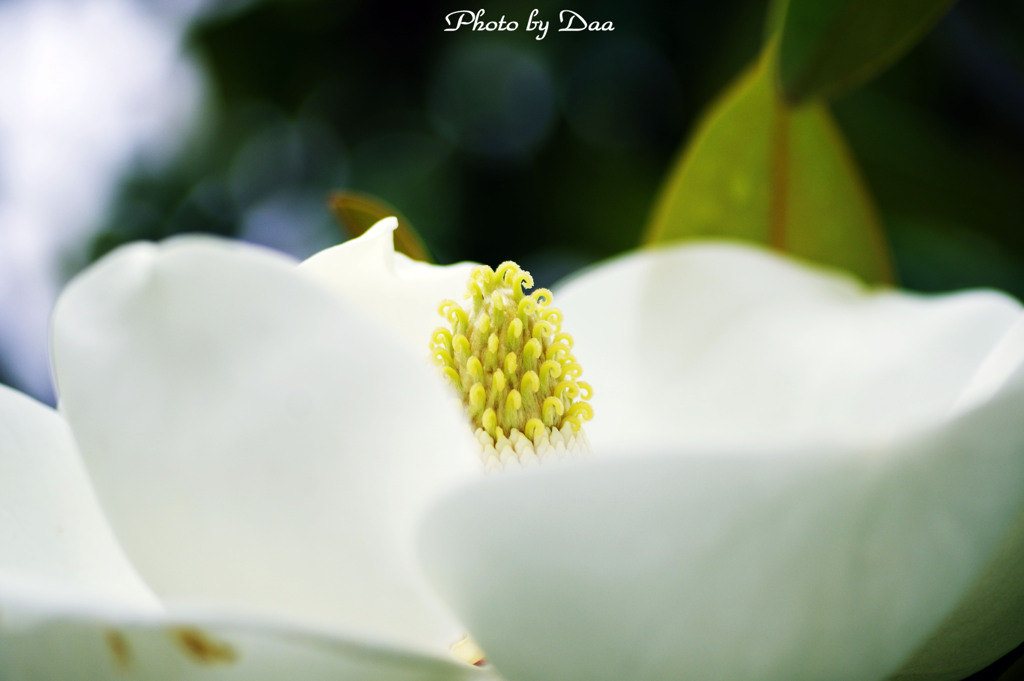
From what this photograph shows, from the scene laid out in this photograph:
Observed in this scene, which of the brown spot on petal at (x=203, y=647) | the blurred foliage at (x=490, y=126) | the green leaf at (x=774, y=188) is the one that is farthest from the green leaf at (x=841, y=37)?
the blurred foliage at (x=490, y=126)

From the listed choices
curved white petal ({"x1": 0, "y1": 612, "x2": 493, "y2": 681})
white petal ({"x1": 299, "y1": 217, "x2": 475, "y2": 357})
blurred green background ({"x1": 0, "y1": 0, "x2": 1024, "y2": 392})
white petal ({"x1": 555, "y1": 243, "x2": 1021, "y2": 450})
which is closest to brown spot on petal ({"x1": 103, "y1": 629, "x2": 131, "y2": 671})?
curved white petal ({"x1": 0, "y1": 612, "x2": 493, "y2": 681})

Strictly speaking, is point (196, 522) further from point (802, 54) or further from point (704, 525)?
point (802, 54)

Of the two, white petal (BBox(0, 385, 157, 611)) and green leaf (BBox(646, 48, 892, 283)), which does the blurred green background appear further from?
white petal (BBox(0, 385, 157, 611))

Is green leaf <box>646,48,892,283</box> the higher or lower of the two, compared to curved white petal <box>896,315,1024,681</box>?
higher

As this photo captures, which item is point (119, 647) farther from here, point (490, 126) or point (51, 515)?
point (490, 126)

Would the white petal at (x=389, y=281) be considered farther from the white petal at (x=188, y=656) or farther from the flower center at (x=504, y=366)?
the white petal at (x=188, y=656)
